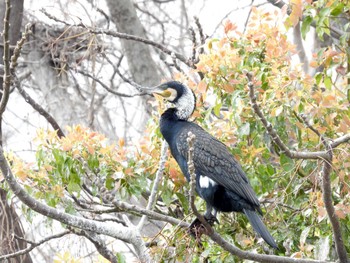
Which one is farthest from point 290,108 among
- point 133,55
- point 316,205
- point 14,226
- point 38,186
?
point 133,55

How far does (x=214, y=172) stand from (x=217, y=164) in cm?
4

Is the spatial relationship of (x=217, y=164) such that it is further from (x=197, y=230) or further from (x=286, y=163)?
(x=197, y=230)

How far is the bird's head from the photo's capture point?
13.3ft

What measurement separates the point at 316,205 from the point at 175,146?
0.79 m

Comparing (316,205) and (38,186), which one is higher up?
(38,186)

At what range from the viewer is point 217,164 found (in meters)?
3.71

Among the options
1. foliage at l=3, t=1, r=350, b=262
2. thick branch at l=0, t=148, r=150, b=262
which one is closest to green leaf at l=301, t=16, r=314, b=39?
foliage at l=3, t=1, r=350, b=262

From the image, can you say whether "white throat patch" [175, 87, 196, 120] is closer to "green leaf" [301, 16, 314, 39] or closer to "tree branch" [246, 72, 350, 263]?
"green leaf" [301, 16, 314, 39]

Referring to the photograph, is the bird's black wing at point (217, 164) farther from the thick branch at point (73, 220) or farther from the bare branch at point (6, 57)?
the bare branch at point (6, 57)

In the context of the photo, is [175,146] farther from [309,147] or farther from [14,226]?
[14,226]

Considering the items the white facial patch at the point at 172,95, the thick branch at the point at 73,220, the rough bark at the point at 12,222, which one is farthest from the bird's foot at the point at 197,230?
the rough bark at the point at 12,222

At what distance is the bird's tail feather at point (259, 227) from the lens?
131 inches

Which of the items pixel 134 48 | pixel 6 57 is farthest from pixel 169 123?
pixel 134 48

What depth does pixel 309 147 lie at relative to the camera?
3809 millimetres
